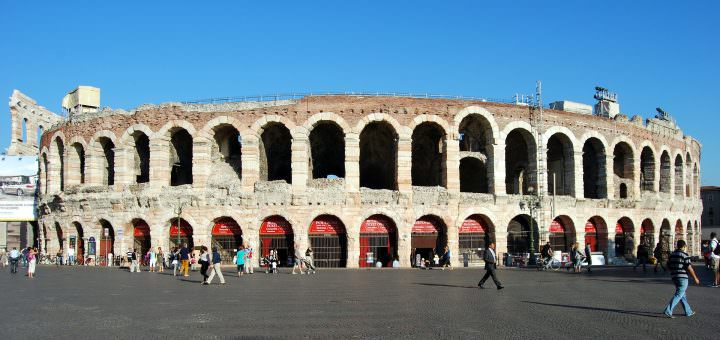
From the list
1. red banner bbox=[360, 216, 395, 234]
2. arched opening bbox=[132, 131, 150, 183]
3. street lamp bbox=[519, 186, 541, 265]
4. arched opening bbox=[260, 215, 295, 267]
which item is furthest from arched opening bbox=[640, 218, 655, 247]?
arched opening bbox=[132, 131, 150, 183]

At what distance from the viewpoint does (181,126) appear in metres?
35.4

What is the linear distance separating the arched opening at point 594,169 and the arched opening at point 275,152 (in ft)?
64.6

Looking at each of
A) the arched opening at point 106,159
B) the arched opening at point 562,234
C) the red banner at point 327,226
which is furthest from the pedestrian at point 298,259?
the arched opening at point 562,234

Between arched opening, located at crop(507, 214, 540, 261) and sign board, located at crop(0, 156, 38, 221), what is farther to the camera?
sign board, located at crop(0, 156, 38, 221)

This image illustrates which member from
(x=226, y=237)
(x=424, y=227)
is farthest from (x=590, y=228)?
(x=226, y=237)

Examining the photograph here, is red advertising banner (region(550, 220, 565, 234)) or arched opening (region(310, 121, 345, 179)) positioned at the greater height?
arched opening (region(310, 121, 345, 179))

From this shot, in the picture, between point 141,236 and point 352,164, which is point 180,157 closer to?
point 141,236

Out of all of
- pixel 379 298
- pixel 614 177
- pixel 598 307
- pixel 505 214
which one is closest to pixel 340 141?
pixel 505 214

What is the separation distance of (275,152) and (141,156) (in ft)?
27.6

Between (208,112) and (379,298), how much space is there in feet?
71.4

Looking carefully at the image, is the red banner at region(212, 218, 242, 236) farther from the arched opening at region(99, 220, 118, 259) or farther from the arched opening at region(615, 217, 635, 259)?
the arched opening at region(615, 217, 635, 259)

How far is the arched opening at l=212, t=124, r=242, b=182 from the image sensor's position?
118ft

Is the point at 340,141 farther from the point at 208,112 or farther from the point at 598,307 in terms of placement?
the point at 598,307

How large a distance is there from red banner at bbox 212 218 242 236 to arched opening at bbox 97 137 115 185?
8.37 m
